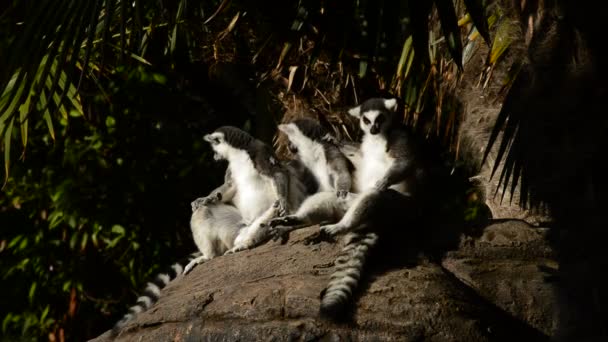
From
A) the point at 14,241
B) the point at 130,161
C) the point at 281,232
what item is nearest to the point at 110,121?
the point at 130,161

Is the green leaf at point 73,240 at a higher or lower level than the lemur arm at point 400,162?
lower

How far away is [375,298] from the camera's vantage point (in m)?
4.92

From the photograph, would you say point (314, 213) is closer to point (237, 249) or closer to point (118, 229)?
point (237, 249)

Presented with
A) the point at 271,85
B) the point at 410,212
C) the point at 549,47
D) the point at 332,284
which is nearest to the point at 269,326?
the point at 332,284

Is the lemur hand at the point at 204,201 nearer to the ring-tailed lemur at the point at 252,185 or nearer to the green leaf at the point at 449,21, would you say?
the ring-tailed lemur at the point at 252,185

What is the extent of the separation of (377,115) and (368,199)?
3.46 feet

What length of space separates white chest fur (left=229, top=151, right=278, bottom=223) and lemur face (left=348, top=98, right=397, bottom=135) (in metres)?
0.79

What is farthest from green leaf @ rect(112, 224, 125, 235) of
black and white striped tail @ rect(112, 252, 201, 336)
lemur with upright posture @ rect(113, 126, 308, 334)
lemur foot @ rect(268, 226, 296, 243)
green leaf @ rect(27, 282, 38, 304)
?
lemur foot @ rect(268, 226, 296, 243)

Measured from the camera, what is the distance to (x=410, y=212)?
227 inches

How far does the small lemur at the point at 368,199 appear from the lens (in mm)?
5031

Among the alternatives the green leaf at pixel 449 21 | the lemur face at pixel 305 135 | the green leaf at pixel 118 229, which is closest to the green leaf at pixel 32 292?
the green leaf at pixel 118 229

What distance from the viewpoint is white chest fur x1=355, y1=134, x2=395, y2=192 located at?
6363 millimetres

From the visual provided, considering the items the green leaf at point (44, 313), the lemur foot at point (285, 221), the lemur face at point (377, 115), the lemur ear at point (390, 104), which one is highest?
the lemur ear at point (390, 104)

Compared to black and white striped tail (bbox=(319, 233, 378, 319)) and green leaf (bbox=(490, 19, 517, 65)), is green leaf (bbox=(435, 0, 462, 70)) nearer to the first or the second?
black and white striped tail (bbox=(319, 233, 378, 319))
